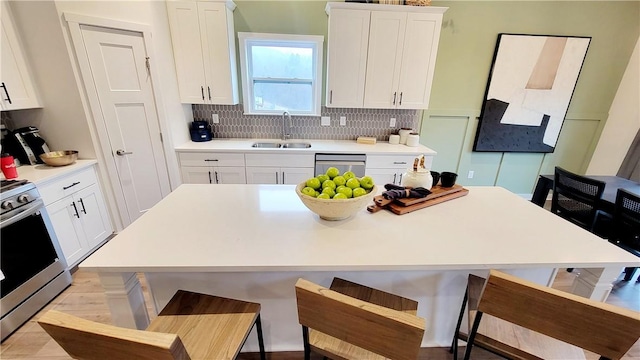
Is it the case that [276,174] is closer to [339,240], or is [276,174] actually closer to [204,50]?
[204,50]

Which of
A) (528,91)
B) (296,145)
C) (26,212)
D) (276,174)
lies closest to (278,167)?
(276,174)

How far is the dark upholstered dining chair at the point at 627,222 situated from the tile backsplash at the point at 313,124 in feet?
6.69

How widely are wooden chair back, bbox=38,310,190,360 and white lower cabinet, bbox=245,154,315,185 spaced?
233 centimetres

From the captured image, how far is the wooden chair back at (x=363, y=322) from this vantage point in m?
0.71

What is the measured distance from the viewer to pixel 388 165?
306 centimetres

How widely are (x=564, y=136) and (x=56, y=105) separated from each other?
5.86 metres

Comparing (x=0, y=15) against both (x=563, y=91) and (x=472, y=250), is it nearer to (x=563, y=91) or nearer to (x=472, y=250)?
(x=472, y=250)

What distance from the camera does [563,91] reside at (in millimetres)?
3389

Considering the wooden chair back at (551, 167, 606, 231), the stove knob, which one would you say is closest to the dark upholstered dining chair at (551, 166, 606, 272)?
the wooden chair back at (551, 167, 606, 231)

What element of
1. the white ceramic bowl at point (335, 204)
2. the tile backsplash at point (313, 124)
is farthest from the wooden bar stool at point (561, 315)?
the tile backsplash at point (313, 124)

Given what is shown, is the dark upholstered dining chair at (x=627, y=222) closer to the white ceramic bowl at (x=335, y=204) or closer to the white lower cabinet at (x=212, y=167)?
the white ceramic bowl at (x=335, y=204)

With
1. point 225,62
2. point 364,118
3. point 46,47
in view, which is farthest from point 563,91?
point 46,47

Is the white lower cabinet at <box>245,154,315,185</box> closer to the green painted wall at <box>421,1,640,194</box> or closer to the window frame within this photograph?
the window frame

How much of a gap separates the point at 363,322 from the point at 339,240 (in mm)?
425
